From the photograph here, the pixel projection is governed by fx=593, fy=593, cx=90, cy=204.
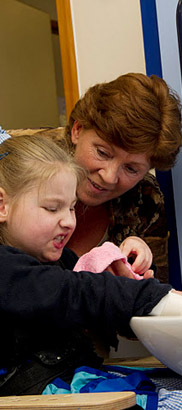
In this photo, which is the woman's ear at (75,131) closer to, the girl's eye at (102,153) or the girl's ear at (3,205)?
the girl's eye at (102,153)

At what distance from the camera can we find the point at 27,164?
3.76ft

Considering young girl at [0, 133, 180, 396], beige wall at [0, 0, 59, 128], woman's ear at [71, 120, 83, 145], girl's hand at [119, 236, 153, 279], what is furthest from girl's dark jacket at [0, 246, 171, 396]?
beige wall at [0, 0, 59, 128]

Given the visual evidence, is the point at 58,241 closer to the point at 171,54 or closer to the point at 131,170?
the point at 131,170

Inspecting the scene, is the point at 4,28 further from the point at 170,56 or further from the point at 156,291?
the point at 156,291

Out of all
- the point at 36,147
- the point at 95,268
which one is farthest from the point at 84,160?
the point at 95,268

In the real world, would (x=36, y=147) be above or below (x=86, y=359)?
above

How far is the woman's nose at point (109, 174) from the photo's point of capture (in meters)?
1.51

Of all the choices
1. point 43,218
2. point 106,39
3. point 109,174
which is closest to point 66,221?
point 43,218

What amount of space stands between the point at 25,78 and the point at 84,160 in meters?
2.25

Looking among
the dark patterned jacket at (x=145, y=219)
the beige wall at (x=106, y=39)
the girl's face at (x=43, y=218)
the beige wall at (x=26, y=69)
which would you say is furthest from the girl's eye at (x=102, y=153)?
the beige wall at (x=26, y=69)

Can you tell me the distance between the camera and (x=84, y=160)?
154cm

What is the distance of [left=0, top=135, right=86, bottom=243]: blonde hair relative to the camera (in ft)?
3.68

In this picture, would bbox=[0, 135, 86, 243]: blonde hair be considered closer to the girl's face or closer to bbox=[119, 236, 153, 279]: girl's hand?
the girl's face

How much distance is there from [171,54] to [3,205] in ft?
3.22
